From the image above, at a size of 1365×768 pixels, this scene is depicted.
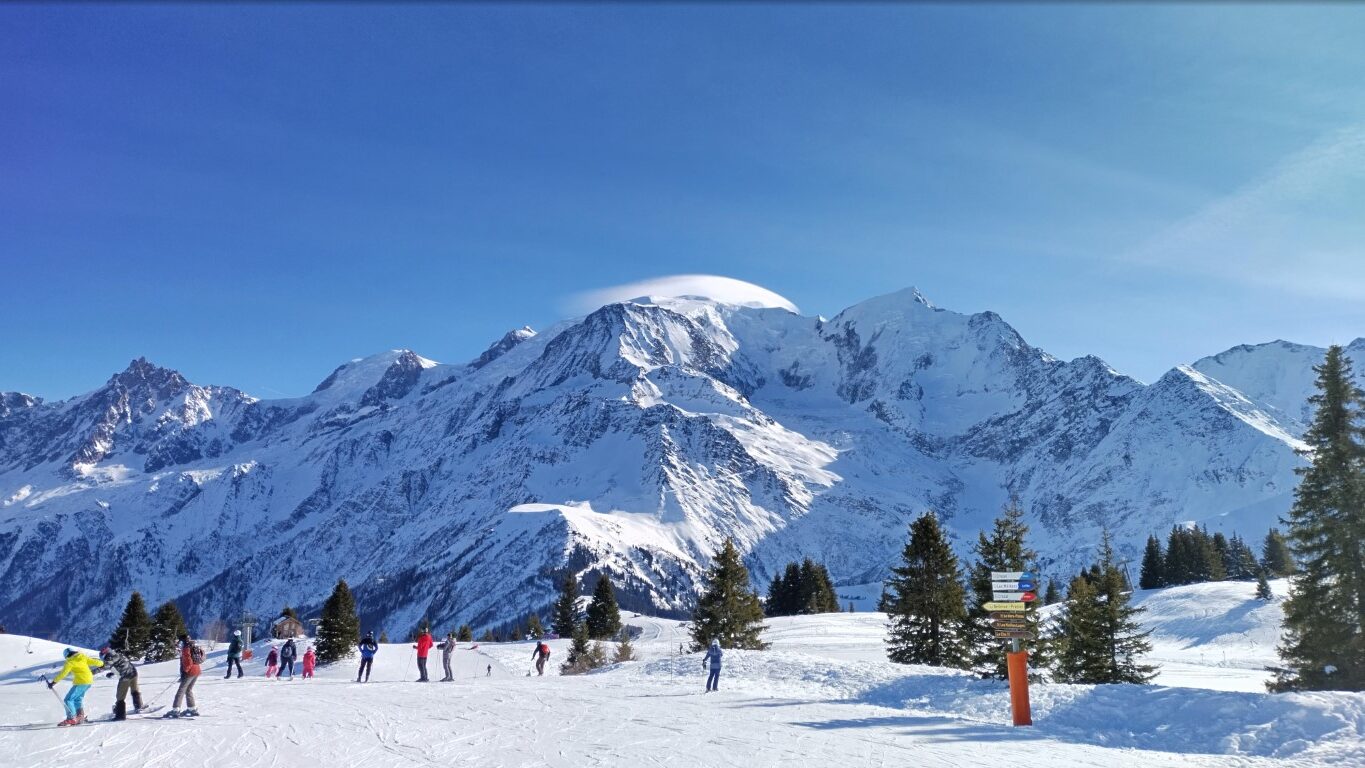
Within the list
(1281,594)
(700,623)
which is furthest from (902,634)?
(1281,594)

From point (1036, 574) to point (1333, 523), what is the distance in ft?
37.8

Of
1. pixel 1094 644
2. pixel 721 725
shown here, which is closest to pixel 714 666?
pixel 721 725

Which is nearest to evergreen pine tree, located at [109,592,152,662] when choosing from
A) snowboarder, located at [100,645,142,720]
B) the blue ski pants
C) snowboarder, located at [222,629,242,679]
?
snowboarder, located at [222,629,242,679]

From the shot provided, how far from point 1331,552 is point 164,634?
275 ft

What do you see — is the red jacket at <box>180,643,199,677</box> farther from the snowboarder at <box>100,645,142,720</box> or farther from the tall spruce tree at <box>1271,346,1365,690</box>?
the tall spruce tree at <box>1271,346,1365,690</box>

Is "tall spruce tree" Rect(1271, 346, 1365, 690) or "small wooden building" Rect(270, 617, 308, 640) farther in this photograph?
"small wooden building" Rect(270, 617, 308, 640)

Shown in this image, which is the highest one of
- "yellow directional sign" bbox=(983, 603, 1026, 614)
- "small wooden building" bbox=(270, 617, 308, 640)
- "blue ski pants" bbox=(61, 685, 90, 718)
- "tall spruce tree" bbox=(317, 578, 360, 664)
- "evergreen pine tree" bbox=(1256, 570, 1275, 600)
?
"yellow directional sign" bbox=(983, 603, 1026, 614)

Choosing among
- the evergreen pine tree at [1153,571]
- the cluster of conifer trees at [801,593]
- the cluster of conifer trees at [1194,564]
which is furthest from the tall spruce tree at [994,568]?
the evergreen pine tree at [1153,571]

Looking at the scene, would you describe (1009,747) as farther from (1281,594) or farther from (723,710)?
(1281,594)

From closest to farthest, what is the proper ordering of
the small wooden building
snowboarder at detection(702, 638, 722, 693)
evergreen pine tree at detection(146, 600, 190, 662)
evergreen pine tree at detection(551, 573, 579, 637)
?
snowboarder at detection(702, 638, 722, 693) → evergreen pine tree at detection(146, 600, 190, 662) → evergreen pine tree at detection(551, 573, 579, 637) → the small wooden building

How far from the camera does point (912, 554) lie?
43688 millimetres

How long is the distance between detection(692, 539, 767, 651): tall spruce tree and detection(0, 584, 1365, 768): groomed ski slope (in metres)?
15.0

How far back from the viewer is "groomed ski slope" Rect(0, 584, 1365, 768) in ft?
63.3

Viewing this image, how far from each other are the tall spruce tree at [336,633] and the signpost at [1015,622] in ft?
167
